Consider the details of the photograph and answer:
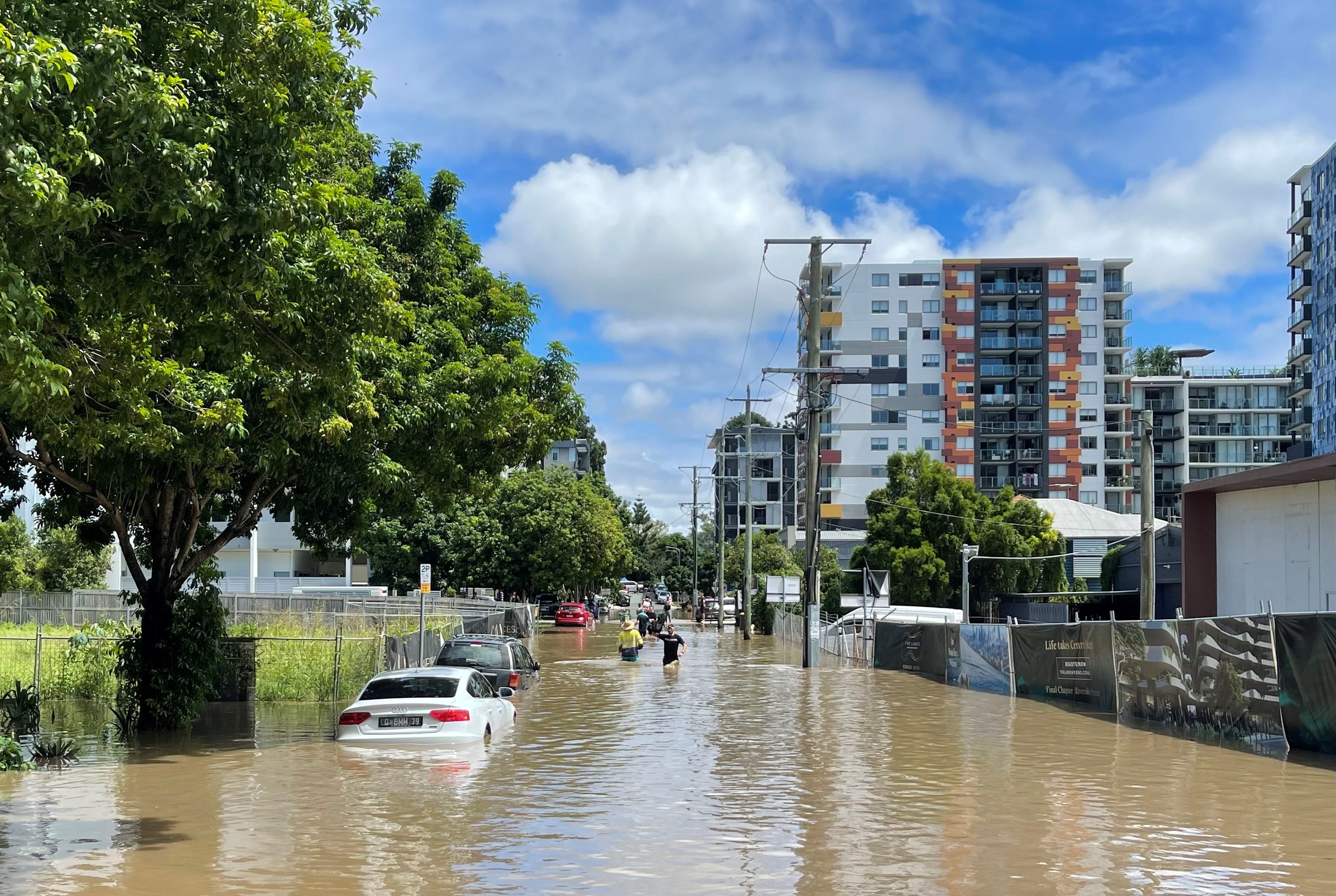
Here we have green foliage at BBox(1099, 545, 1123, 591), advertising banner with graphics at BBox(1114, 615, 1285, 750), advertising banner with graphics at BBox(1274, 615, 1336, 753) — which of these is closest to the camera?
advertising banner with graphics at BBox(1274, 615, 1336, 753)

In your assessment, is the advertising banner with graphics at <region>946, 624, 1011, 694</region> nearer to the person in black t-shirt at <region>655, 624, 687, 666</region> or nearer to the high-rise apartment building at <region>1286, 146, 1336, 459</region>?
the person in black t-shirt at <region>655, 624, 687, 666</region>

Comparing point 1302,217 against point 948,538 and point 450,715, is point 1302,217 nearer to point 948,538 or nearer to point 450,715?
point 948,538

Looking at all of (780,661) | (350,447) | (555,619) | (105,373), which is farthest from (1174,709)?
(555,619)

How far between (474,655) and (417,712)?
7987 mm

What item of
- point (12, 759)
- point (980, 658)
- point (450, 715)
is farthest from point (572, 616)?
point (12, 759)

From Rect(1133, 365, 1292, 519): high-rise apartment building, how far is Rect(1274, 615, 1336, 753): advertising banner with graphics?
4402 inches

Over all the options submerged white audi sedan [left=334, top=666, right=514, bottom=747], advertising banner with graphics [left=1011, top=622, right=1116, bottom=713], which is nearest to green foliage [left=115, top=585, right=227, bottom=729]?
submerged white audi sedan [left=334, top=666, right=514, bottom=747]

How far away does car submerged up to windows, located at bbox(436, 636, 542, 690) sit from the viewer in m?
23.8

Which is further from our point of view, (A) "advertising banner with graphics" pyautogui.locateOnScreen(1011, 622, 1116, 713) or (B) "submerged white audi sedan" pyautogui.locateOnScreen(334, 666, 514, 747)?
(A) "advertising banner with graphics" pyautogui.locateOnScreen(1011, 622, 1116, 713)

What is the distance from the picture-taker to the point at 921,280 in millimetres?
110250

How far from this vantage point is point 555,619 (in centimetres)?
7700

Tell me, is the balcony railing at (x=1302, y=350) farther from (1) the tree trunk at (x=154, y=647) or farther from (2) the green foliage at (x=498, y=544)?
(1) the tree trunk at (x=154, y=647)

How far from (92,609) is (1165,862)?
3424 cm

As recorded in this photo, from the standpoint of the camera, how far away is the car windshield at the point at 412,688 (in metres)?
16.7
